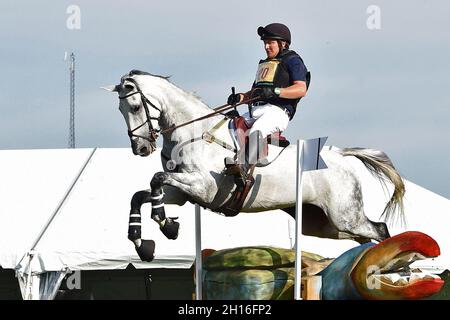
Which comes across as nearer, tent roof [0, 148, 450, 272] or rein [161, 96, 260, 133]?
→ rein [161, 96, 260, 133]

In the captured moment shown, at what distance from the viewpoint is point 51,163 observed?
12422 millimetres

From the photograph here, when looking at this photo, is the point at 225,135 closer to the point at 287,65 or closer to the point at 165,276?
the point at 287,65

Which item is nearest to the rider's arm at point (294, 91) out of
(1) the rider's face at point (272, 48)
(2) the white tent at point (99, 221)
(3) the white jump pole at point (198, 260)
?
(1) the rider's face at point (272, 48)

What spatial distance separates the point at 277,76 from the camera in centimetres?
684

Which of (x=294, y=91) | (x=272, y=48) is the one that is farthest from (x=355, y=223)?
(x=272, y=48)

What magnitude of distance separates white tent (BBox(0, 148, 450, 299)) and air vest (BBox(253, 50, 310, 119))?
6.99 ft

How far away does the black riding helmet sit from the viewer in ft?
22.9

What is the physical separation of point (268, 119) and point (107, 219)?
422cm

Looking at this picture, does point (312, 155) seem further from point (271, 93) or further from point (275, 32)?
point (275, 32)

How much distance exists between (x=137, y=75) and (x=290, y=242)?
426 cm

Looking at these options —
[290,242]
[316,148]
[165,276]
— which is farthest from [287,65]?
[165,276]

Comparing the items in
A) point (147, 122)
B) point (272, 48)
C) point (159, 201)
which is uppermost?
point (272, 48)

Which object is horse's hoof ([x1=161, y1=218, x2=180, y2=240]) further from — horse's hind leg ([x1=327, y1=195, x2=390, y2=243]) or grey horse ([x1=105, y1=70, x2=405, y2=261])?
horse's hind leg ([x1=327, y1=195, x2=390, y2=243])

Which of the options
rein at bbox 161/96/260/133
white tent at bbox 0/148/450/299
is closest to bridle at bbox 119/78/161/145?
rein at bbox 161/96/260/133
